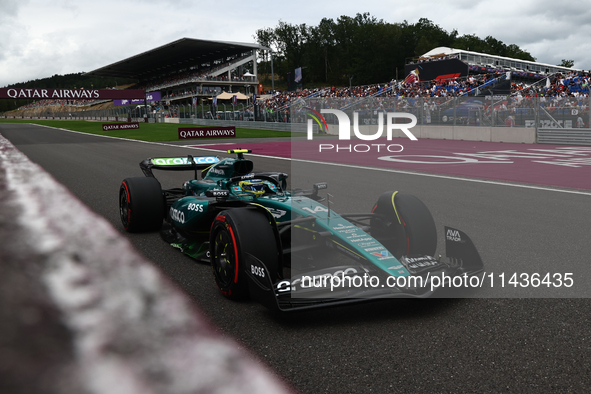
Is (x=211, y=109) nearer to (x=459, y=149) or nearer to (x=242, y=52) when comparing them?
(x=459, y=149)

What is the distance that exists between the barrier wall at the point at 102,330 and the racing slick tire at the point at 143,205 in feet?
1.26

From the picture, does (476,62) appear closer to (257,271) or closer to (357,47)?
(357,47)

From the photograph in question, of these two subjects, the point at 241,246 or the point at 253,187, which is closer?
the point at 241,246

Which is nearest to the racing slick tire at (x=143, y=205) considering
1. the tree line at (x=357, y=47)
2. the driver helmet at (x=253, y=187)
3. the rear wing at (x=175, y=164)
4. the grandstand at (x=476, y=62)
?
the rear wing at (x=175, y=164)

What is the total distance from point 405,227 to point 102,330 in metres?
2.28

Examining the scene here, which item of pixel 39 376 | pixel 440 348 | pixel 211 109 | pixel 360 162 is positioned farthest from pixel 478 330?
pixel 211 109

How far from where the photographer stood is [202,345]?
2.89 m

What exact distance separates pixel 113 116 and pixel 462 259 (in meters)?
67.3

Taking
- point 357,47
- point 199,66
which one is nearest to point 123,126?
point 199,66

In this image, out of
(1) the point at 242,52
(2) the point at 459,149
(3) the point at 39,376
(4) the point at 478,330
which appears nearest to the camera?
(3) the point at 39,376

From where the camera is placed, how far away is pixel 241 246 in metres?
3.41

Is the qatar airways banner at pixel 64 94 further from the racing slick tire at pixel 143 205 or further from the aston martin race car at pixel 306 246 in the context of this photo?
the aston martin race car at pixel 306 246

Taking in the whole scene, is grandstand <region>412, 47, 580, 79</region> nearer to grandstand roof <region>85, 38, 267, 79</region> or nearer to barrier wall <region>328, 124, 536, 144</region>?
grandstand roof <region>85, 38, 267, 79</region>

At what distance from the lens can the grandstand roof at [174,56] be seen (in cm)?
7131
